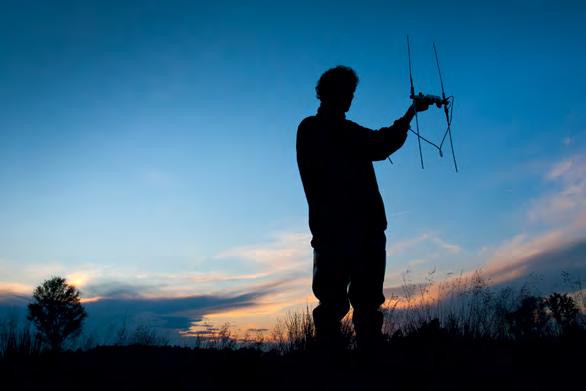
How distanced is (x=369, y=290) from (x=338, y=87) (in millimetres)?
1828

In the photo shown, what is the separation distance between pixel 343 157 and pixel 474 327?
2.81 m

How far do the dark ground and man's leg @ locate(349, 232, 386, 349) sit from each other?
0.19 m

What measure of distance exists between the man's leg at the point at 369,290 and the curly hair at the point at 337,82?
134 centimetres

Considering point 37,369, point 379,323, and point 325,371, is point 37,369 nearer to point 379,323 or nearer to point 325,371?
point 325,371

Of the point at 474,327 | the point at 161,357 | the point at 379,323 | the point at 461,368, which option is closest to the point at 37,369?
the point at 161,357

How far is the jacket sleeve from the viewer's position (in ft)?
11.8

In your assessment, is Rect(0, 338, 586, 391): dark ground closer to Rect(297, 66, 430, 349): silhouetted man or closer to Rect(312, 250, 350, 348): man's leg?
Rect(312, 250, 350, 348): man's leg

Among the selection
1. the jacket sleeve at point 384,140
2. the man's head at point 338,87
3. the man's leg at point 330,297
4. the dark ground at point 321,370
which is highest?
the man's head at point 338,87

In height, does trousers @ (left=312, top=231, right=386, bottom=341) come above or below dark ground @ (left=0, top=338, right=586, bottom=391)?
above

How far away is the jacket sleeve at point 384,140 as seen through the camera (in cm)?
360

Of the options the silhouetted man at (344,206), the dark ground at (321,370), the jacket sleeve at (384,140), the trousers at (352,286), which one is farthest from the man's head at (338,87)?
the dark ground at (321,370)

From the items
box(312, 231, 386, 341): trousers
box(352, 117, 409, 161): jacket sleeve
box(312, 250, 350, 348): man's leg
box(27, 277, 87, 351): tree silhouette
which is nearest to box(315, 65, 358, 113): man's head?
box(352, 117, 409, 161): jacket sleeve

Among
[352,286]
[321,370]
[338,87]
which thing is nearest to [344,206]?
[352,286]

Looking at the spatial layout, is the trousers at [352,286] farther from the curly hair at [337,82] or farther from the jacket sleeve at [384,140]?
the curly hair at [337,82]
